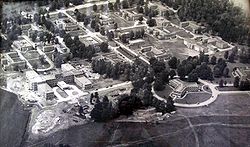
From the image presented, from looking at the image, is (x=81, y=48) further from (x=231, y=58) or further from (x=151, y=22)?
(x=231, y=58)

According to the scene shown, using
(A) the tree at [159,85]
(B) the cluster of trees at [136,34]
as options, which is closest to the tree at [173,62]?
(A) the tree at [159,85]

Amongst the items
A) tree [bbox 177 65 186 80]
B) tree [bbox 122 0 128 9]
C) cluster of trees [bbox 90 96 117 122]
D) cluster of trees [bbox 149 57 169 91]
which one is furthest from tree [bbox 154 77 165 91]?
tree [bbox 122 0 128 9]

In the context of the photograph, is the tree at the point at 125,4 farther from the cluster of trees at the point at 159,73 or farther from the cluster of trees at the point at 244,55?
the cluster of trees at the point at 244,55

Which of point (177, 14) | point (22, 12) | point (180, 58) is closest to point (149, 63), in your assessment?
point (180, 58)

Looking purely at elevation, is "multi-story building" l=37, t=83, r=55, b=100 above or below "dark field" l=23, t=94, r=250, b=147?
above

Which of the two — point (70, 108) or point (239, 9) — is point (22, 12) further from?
point (239, 9)

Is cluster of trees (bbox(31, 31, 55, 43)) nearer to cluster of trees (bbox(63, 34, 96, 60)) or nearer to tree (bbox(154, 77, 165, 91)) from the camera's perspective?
cluster of trees (bbox(63, 34, 96, 60))
